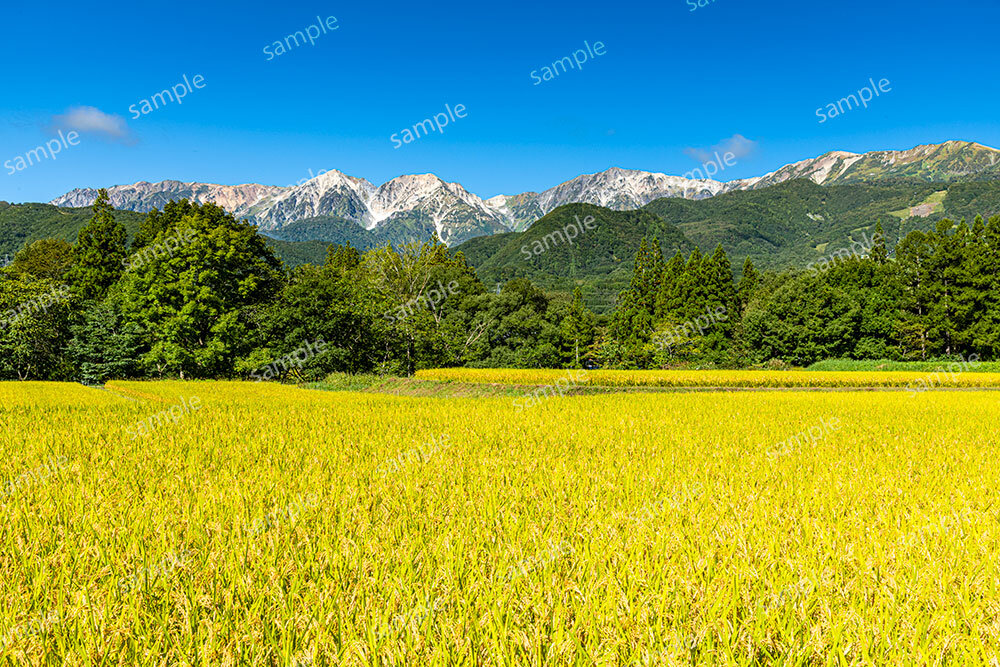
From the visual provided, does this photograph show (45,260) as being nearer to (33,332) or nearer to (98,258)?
(98,258)

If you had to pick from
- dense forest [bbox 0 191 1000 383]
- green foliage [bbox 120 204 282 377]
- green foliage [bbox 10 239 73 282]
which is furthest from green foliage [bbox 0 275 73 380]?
green foliage [bbox 10 239 73 282]

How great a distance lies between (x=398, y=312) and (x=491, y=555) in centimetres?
4604

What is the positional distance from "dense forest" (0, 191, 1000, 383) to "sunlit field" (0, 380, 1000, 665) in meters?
36.8

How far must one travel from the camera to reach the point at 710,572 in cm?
339

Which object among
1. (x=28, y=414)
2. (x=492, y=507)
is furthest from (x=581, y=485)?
(x=28, y=414)

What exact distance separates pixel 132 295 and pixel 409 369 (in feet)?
Answer: 77.8

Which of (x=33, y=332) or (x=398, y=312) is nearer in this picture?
(x=33, y=332)

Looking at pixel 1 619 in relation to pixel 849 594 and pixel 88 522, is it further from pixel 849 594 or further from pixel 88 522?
pixel 849 594

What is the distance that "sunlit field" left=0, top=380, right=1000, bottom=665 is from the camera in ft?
7.93

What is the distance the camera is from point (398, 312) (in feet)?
159

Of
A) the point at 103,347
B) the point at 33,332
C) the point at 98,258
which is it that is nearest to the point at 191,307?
the point at 103,347

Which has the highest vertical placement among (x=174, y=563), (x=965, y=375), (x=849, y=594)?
(x=174, y=563)

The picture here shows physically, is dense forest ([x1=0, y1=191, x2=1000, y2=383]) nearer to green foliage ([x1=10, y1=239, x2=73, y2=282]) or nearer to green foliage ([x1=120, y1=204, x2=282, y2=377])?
green foliage ([x1=120, y1=204, x2=282, y2=377])

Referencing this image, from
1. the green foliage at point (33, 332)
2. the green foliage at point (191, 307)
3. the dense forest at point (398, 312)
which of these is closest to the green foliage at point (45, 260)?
the dense forest at point (398, 312)
